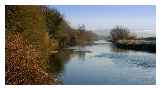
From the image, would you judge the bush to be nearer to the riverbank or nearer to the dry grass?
the riverbank

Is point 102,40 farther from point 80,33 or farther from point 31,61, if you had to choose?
point 31,61

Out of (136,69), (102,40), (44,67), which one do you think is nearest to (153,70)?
(136,69)

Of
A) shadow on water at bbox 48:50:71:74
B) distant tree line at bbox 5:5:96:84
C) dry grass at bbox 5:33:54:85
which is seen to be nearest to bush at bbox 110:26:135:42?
distant tree line at bbox 5:5:96:84

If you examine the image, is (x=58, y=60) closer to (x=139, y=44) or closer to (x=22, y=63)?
(x=22, y=63)

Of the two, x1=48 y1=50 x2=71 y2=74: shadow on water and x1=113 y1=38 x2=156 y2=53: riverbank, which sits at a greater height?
x1=113 y1=38 x2=156 y2=53: riverbank

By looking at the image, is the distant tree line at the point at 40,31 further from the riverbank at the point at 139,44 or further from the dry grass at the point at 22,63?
the riverbank at the point at 139,44

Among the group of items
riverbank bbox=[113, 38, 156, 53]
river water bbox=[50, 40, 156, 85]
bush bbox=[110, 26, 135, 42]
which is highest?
bush bbox=[110, 26, 135, 42]

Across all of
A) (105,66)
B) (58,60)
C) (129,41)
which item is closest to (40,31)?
(58,60)
